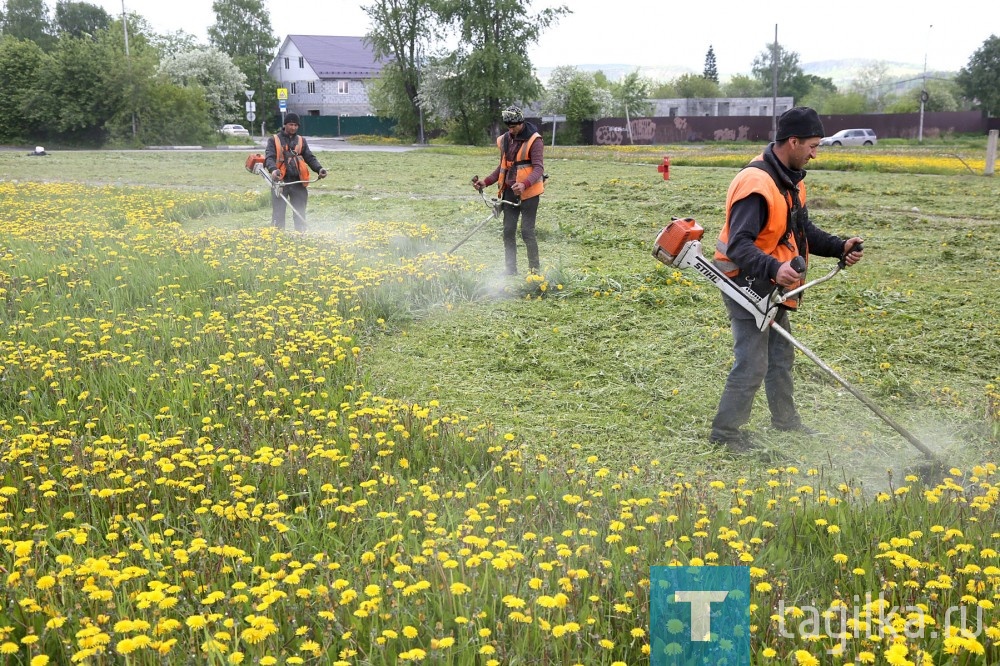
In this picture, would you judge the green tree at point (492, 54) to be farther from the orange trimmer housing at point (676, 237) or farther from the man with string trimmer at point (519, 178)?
the orange trimmer housing at point (676, 237)

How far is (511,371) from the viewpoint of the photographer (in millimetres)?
7266

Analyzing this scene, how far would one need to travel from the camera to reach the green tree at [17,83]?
53.8m

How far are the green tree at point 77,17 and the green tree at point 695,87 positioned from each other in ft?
199

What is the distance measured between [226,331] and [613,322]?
3429mm

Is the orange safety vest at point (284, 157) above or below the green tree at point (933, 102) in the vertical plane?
below

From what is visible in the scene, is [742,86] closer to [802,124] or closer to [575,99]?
[575,99]

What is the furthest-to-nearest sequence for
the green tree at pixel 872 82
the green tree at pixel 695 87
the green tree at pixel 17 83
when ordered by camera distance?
1. the green tree at pixel 872 82
2. the green tree at pixel 695 87
3. the green tree at pixel 17 83

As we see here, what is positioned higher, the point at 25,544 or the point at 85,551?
the point at 25,544

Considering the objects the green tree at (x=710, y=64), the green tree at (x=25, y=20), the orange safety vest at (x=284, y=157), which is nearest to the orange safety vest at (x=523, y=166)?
the orange safety vest at (x=284, y=157)

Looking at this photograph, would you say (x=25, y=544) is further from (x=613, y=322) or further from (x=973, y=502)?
(x=613, y=322)

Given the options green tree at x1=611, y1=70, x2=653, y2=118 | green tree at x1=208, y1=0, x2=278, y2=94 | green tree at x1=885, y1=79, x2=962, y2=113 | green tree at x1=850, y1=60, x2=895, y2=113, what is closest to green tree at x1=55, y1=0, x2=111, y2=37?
green tree at x1=208, y1=0, x2=278, y2=94

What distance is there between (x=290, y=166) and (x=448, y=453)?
7.83 meters

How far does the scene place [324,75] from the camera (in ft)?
278

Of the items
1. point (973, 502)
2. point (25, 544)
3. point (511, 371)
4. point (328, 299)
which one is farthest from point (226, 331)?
point (973, 502)
